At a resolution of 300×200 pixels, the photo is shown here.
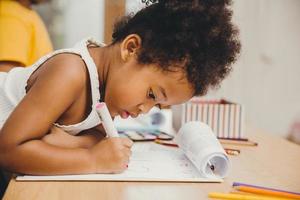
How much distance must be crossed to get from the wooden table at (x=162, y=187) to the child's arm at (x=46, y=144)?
38 mm

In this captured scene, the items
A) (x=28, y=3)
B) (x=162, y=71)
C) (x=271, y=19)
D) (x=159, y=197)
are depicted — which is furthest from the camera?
(x=271, y=19)

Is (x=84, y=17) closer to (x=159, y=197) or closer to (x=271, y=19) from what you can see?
(x=271, y=19)

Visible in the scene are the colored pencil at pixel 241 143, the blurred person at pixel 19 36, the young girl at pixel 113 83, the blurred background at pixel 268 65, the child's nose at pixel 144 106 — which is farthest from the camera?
the blurred background at pixel 268 65

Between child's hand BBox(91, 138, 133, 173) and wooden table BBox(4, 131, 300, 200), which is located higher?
child's hand BBox(91, 138, 133, 173)

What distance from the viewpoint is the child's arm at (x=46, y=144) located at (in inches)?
23.9

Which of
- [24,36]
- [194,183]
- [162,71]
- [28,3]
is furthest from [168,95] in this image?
[28,3]

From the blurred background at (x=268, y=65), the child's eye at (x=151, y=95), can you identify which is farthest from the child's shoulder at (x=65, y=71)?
the blurred background at (x=268, y=65)

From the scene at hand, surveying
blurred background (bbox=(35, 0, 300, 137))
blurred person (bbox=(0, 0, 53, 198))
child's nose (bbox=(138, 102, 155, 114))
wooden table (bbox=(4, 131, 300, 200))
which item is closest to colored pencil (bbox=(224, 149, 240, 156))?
wooden table (bbox=(4, 131, 300, 200))

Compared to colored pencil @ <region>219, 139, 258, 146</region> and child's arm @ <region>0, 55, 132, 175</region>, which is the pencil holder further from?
child's arm @ <region>0, 55, 132, 175</region>

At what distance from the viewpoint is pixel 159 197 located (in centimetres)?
53

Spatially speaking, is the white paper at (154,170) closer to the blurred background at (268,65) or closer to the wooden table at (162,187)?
the wooden table at (162,187)

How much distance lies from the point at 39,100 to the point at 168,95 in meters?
0.20

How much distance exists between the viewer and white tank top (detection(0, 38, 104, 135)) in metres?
0.72

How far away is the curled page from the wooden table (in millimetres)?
21
